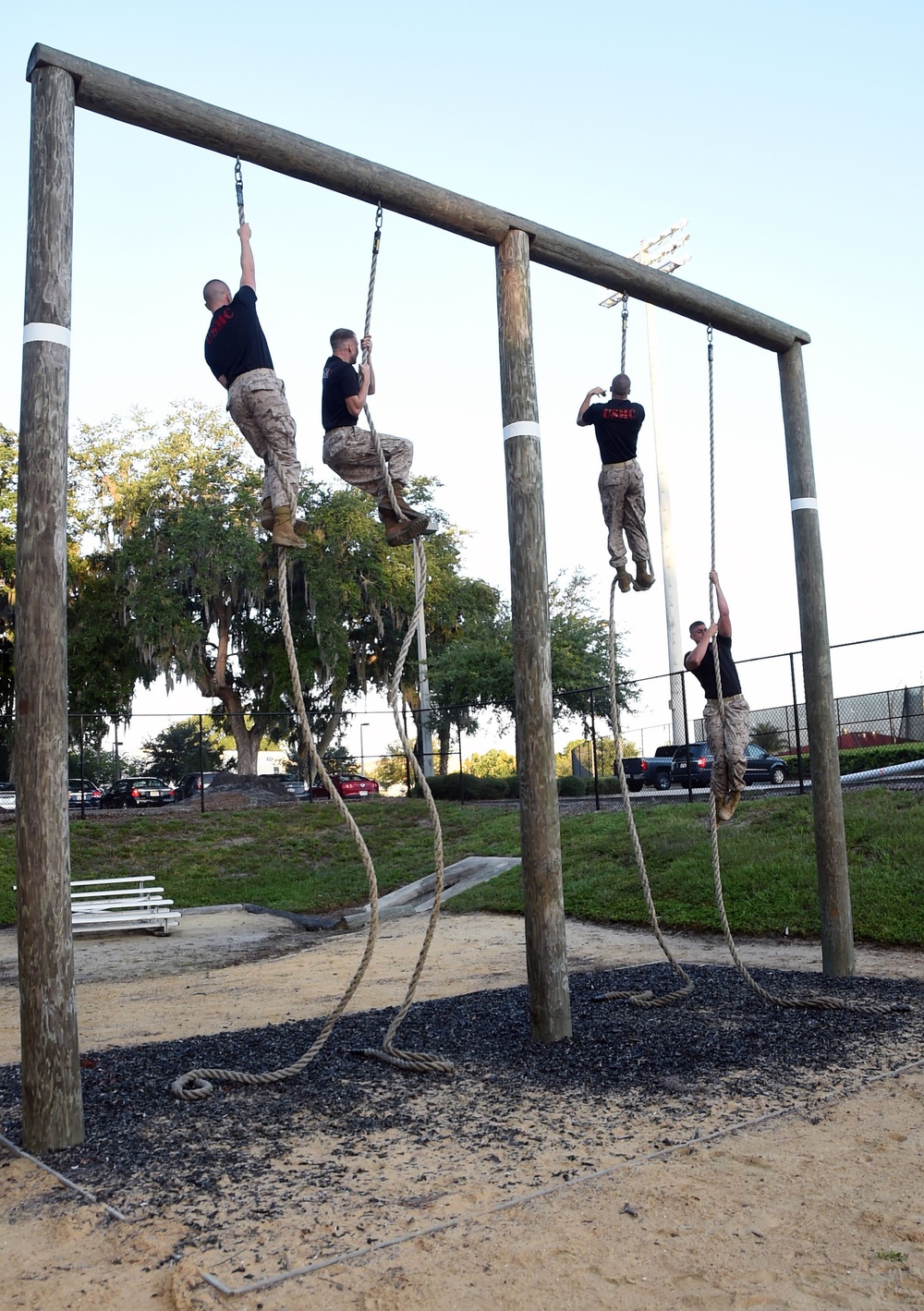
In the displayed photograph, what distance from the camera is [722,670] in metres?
6.56

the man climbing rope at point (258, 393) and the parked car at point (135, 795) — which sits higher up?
the man climbing rope at point (258, 393)

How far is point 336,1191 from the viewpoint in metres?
3.25

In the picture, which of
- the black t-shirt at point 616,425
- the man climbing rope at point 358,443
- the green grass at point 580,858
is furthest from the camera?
the green grass at point 580,858

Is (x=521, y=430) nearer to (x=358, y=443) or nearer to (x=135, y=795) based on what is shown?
(x=358, y=443)

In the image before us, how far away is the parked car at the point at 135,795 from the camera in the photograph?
28828 mm

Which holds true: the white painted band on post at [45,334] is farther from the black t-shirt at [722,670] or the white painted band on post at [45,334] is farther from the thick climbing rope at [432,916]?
the black t-shirt at [722,670]

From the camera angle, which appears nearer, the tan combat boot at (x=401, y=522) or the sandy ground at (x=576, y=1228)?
the sandy ground at (x=576, y=1228)

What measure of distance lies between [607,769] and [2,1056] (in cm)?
1845

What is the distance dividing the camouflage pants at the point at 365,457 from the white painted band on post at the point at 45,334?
125cm

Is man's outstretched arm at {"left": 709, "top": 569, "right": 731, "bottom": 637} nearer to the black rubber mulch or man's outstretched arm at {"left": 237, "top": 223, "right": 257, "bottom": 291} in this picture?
the black rubber mulch

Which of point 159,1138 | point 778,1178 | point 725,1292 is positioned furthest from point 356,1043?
point 725,1292

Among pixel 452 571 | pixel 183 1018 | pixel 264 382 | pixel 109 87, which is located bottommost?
pixel 183 1018

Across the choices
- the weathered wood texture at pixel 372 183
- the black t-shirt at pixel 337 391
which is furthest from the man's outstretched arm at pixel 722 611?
the black t-shirt at pixel 337 391

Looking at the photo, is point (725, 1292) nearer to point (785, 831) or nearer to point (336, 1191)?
point (336, 1191)
